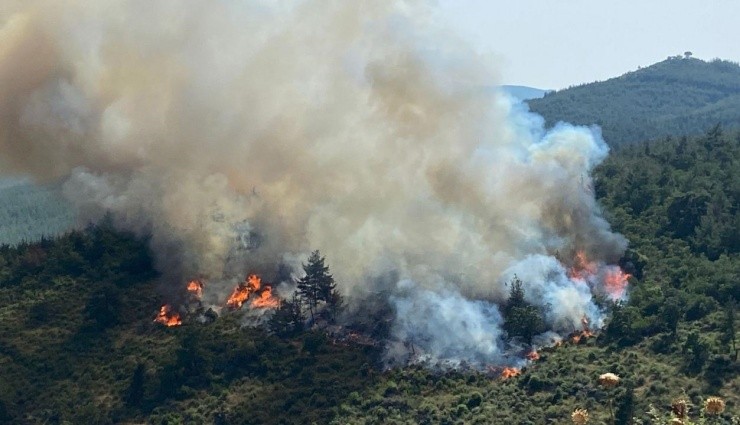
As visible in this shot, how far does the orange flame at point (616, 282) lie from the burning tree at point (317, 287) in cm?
2962

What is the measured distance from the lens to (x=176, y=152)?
114625mm

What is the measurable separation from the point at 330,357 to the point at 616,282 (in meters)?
33.2

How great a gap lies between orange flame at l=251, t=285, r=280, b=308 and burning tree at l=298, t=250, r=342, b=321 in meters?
4.14

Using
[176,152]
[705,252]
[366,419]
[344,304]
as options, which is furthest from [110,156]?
[705,252]

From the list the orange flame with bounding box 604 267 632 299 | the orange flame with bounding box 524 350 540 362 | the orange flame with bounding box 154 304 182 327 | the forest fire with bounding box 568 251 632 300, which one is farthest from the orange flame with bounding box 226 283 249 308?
the orange flame with bounding box 604 267 632 299

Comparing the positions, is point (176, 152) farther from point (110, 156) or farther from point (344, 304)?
point (344, 304)

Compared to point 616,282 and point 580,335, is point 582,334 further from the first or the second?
point 616,282

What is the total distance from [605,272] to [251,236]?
42.5 meters

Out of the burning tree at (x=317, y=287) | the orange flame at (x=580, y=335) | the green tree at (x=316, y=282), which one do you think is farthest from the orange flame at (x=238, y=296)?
the orange flame at (x=580, y=335)

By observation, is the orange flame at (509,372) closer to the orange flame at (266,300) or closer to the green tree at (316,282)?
the green tree at (316,282)

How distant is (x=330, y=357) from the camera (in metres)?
90.2

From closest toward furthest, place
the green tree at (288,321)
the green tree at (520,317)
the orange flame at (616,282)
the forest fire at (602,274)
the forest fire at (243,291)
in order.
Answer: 1. the green tree at (520,317)
2. the green tree at (288,321)
3. the orange flame at (616,282)
4. the forest fire at (602,274)
5. the forest fire at (243,291)

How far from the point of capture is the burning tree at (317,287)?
95625 mm

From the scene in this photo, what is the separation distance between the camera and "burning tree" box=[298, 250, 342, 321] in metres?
95.6
